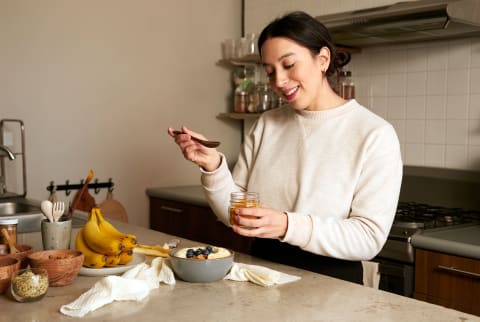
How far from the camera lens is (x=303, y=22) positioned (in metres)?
1.66

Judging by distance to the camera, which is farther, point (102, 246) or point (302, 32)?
point (302, 32)

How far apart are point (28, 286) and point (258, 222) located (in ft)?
1.76

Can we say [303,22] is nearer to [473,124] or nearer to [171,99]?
[473,124]

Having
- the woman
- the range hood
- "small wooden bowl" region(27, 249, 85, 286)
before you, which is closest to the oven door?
the woman

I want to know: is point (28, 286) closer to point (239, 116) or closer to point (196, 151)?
point (196, 151)

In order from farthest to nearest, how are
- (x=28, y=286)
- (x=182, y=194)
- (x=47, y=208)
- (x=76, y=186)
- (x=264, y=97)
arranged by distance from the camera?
(x=264, y=97), (x=182, y=194), (x=76, y=186), (x=47, y=208), (x=28, y=286)

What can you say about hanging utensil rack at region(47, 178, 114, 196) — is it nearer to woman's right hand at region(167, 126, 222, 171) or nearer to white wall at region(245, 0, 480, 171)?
white wall at region(245, 0, 480, 171)

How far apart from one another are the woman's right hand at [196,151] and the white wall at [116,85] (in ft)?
5.55

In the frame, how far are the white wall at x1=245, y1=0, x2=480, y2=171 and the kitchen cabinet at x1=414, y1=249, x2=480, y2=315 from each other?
742 mm

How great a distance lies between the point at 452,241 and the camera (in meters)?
2.06

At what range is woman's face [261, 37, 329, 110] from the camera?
164 cm

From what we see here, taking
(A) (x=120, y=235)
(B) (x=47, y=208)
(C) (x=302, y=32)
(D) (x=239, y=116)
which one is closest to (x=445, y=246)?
(C) (x=302, y=32)

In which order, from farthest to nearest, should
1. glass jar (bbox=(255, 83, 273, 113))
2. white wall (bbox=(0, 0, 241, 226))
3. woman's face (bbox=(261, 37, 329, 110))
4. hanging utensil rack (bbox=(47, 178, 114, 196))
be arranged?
glass jar (bbox=(255, 83, 273, 113)), hanging utensil rack (bbox=(47, 178, 114, 196)), white wall (bbox=(0, 0, 241, 226)), woman's face (bbox=(261, 37, 329, 110))

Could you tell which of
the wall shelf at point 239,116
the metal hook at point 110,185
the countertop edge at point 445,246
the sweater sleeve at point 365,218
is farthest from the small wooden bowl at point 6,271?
the wall shelf at point 239,116
